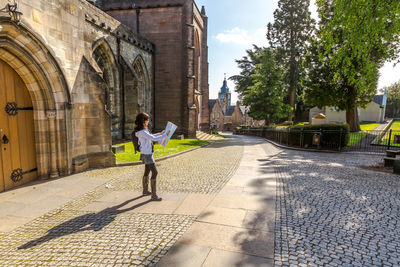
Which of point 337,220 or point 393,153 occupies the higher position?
point 393,153

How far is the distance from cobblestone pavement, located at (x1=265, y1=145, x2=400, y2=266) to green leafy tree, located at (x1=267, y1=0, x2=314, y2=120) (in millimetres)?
25149

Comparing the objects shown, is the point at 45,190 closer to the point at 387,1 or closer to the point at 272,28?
the point at 387,1

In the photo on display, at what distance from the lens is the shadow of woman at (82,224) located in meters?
3.45

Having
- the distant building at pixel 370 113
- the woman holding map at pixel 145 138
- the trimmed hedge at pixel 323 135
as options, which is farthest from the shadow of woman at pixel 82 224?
the distant building at pixel 370 113

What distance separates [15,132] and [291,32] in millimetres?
32669

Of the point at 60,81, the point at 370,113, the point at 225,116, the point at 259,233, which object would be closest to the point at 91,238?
the point at 259,233

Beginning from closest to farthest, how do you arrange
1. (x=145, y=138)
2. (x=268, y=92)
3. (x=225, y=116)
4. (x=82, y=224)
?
(x=82, y=224) < (x=145, y=138) < (x=268, y=92) < (x=225, y=116)

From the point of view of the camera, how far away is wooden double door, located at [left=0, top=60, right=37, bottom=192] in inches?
218

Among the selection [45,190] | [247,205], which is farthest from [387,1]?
[45,190]

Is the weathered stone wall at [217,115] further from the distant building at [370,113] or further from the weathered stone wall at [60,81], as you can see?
the weathered stone wall at [60,81]

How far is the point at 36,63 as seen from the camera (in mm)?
6098

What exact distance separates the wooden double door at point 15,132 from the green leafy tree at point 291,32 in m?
28.8

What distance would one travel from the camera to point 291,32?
2983 cm

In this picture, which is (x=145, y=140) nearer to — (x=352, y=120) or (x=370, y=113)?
(x=352, y=120)
